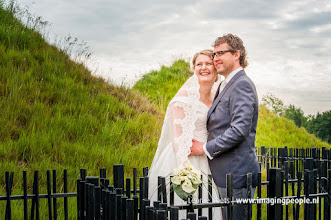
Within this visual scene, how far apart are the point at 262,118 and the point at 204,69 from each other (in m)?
13.5

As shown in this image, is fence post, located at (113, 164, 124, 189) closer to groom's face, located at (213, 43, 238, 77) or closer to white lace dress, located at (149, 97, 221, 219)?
white lace dress, located at (149, 97, 221, 219)

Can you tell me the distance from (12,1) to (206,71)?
10.5 meters

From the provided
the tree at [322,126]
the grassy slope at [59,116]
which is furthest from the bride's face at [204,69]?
the tree at [322,126]

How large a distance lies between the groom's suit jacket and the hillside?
10.8m

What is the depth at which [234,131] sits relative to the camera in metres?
4.01

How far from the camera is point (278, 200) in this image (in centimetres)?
342

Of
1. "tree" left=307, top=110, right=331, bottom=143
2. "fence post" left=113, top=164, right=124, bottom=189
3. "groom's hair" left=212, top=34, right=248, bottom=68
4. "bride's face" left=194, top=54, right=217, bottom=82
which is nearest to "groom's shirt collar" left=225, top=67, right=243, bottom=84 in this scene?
"groom's hair" left=212, top=34, right=248, bottom=68

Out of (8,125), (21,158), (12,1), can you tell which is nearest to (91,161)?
(21,158)

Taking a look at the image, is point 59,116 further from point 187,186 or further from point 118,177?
point 187,186

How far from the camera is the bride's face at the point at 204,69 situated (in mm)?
4551

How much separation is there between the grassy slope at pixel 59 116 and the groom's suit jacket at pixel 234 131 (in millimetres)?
3247

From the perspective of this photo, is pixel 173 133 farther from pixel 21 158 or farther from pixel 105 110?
pixel 105 110

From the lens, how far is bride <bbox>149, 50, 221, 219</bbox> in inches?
173

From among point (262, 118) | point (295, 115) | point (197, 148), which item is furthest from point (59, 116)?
point (295, 115)
